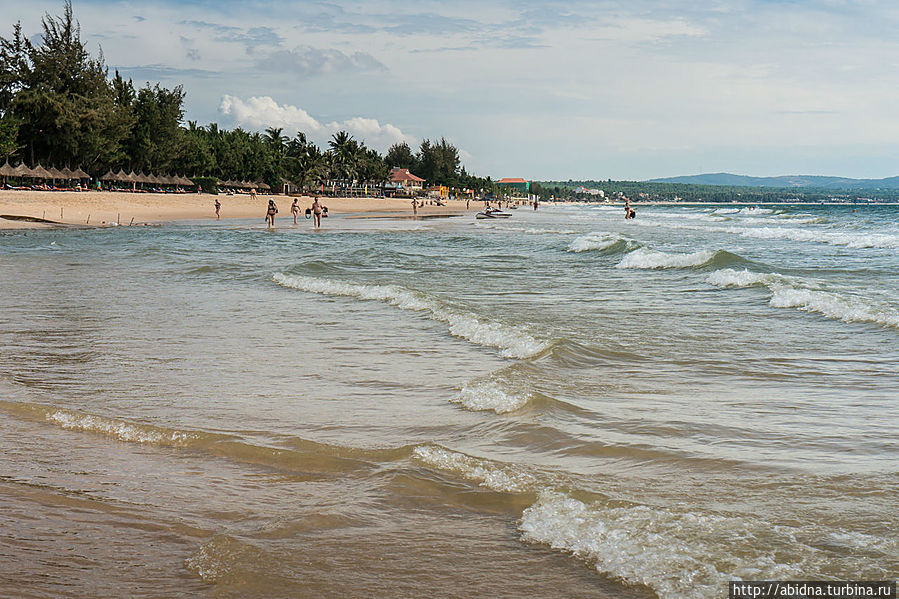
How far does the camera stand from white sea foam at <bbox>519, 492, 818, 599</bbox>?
3178mm

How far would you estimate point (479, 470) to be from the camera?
4547 millimetres

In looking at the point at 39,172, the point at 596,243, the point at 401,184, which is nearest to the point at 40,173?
the point at 39,172

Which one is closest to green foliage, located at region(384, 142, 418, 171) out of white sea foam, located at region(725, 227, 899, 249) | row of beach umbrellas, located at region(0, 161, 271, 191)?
row of beach umbrellas, located at region(0, 161, 271, 191)

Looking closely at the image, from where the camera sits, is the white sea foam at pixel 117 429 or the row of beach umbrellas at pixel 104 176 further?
the row of beach umbrellas at pixel 104 176

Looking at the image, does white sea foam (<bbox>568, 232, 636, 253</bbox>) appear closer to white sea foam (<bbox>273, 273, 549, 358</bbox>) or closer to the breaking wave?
the breaking wave

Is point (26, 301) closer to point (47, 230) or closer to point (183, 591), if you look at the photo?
point (183, 591)

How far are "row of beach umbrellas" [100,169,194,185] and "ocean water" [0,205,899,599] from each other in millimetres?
67469

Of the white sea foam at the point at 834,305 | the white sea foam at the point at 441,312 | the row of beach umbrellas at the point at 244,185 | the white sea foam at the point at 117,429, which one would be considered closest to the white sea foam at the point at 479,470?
the white sea foam at the point at 117,429

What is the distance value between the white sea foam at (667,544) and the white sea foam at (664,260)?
1711 cm

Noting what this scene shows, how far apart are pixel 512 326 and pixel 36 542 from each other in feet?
23.0

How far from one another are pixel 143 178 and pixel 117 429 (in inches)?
3121

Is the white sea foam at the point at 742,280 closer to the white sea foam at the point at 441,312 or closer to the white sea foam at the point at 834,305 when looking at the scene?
the white sea foam at the point at 834,305

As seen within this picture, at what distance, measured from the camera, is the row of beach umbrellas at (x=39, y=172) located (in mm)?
58250

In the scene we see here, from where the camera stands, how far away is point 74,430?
548 centimetres
